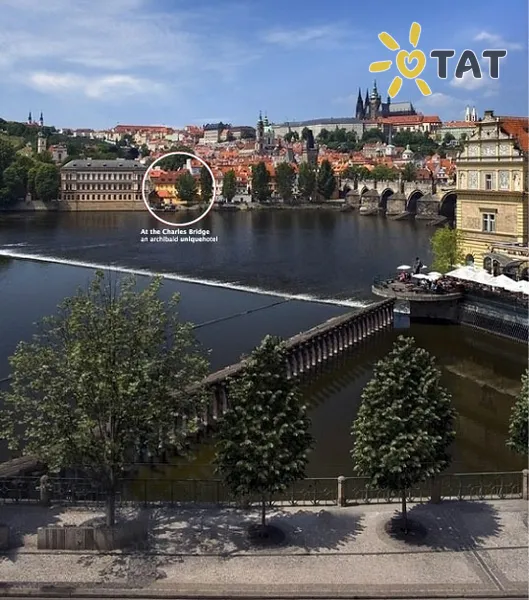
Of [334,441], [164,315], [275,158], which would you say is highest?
[275,158]

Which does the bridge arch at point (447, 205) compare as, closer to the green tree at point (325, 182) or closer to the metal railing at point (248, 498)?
the green tree at point (325, 182)

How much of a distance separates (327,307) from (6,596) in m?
27.6

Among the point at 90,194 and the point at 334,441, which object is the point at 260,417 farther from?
the point at 90,194

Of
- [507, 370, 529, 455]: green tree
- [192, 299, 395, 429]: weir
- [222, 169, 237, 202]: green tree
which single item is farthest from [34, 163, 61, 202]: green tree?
[507, 370, 529, 455]: green tree

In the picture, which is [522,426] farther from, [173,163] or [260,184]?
[173,163]

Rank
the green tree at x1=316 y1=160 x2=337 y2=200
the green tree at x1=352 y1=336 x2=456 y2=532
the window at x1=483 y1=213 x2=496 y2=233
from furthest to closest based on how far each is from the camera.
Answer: the green tree at x1=316 y1=160 x2=337 y2=200
the window at x1=483 y1=213 x2=496 y2=233
the green tree at x1=352 y1=336 x2=456 y2=532

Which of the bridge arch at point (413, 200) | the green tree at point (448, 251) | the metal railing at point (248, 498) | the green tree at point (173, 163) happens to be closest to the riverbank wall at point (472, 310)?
the green tree at point (448, 251)

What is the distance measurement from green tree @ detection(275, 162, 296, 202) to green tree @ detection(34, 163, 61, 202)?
33.3 m

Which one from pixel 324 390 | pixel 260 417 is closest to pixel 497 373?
pixel 324 390

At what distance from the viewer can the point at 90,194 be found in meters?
108

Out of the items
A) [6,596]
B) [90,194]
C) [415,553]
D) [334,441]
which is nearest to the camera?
[6,596]

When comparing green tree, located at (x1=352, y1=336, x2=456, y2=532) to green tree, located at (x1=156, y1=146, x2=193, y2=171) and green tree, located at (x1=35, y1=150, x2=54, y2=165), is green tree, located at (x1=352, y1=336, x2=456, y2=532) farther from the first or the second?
green tree, located at (x1=156, y1=146, x2=193, y2=171)

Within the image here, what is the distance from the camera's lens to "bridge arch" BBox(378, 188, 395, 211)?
109 metres

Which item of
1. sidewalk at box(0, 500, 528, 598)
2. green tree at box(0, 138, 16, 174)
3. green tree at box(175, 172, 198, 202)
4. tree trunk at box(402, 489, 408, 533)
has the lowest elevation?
sidewalk at box(0, 500, 528, 598)
